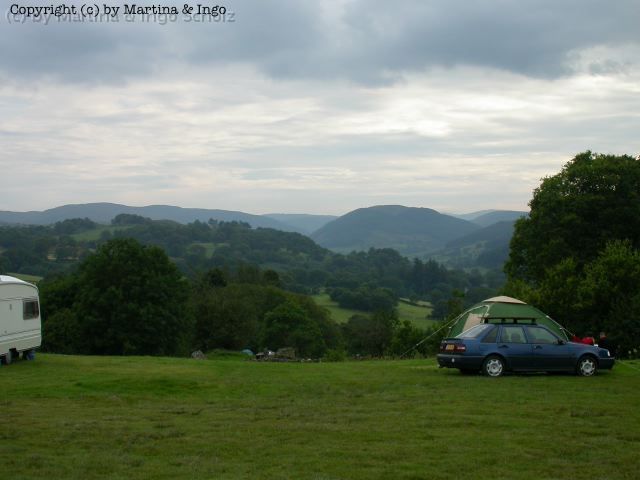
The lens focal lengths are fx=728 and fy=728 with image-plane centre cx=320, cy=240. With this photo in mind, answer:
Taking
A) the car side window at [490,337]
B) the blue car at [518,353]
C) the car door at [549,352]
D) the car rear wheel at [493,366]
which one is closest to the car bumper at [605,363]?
the blue car at [518,353]

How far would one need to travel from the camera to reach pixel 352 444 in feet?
33.7

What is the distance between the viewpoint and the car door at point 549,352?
63.0 feet

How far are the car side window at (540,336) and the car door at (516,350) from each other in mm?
225

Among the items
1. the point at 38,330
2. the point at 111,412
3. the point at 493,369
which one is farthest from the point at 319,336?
the point at 111,412

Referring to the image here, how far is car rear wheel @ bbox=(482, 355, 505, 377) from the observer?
1902 centimetres

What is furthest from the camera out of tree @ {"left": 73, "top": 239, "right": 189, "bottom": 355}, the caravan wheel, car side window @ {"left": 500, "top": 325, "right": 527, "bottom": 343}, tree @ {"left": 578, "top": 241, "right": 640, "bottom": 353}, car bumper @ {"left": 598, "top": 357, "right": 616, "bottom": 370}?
tree @ {"left": 73, "top": 239, "right": 189, "bottom": 355}

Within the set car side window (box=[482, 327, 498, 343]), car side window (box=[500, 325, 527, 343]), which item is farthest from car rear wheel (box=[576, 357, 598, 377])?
car side window (box=[482, 327, 498, 343])

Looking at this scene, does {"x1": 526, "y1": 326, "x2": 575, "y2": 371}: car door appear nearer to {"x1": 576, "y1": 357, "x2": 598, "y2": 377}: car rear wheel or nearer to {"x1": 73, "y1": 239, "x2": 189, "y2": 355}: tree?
{"x1": 576, "y1": 357, "x2": 598, "y2": 377}: car rear wheel

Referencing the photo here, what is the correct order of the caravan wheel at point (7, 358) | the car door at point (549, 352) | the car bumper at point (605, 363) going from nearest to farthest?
the car door at point (549, 352) → the car bumper at point (605, 363) → the caravan wheel at point (7, 358)

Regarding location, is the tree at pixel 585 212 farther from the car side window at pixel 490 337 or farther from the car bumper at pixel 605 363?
the car side window at pixel 490 337

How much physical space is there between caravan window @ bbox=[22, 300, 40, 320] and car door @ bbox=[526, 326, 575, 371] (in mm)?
16297

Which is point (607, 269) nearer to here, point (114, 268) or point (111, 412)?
point (111, 412)

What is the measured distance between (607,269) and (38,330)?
75.6 feet

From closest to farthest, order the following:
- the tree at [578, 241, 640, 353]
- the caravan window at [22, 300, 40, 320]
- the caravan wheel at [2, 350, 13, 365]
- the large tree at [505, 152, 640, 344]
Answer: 1. the caravan wheel at [2, 350, 13, 365]
2. the caravan window at [22, 300, 40, 320]
3. the tree at [578, 241, 640, 353]
4. the large tree at [505, 152, 640, 344]
